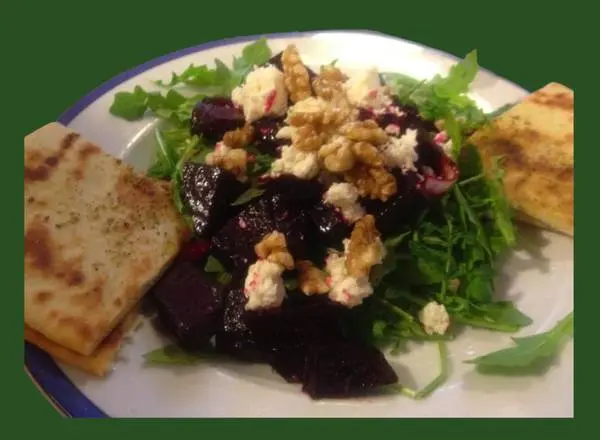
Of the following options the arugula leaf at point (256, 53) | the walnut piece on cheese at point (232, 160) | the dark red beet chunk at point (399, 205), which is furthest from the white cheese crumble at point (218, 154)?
the arugula leaf at point (256, 53)

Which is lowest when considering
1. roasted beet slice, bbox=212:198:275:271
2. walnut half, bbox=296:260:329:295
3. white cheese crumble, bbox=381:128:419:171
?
walnut half, bbox=296:260:329:295

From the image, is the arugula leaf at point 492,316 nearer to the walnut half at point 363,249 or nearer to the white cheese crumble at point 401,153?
the walnut half at point 363,249

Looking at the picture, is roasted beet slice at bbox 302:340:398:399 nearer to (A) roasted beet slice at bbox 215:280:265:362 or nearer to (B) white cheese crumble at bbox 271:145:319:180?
(A) roasted beet slice at bbox 215:280:265:362

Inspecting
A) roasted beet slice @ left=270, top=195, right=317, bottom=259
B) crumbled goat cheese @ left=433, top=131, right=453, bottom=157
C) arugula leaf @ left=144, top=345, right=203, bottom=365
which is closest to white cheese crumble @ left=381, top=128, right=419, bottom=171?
crumbled goat cheese @ left=433, top=131, right=453, bottom=157

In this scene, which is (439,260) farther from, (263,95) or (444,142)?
(263,95)

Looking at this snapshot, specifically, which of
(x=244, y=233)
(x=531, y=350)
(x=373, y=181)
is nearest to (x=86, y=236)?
(x=244, y=233)

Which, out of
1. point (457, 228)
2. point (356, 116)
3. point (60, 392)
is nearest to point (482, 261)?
point (457, 228)
